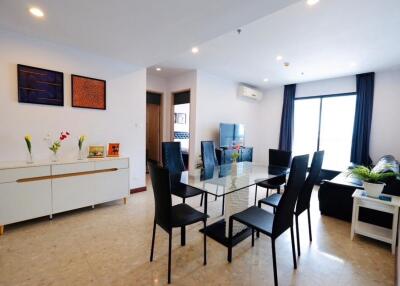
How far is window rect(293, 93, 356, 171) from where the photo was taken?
496 centimetres

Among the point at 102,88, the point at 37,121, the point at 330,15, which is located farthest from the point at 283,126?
the point at 37,121

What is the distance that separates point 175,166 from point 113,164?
1.00m

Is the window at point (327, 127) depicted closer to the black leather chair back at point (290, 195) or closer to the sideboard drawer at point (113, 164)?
the black leather chair back at point (290, 195)

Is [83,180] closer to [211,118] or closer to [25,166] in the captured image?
[25,166]

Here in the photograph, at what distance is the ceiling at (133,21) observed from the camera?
1815 mm

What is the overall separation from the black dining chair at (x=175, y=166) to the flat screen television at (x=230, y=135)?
1.97 m

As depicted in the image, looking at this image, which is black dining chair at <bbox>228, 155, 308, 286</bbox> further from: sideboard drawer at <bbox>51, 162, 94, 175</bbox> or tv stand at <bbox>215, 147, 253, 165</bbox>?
tv stand at <bbox>215, 147, 253, 165</bbox>

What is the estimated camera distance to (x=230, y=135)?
5.21m

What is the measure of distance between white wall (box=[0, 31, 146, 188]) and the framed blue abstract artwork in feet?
0.21

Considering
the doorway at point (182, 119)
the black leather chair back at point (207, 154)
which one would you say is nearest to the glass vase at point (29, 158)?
the black leather chair back at point (207, 154)

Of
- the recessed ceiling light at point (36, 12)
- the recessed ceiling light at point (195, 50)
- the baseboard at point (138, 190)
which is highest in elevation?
the recessed ceiling light at point (195, 50)

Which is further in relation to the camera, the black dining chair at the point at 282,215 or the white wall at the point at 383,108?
the white wall at the point at 383,108

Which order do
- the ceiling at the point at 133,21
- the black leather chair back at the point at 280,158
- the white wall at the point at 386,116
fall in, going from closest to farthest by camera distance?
1. the ceiling at the point at 133,21
2. the black leather chair back at the point at 280,158
3. the white wall at the point at 386,116

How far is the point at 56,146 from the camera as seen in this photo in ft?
8.94
